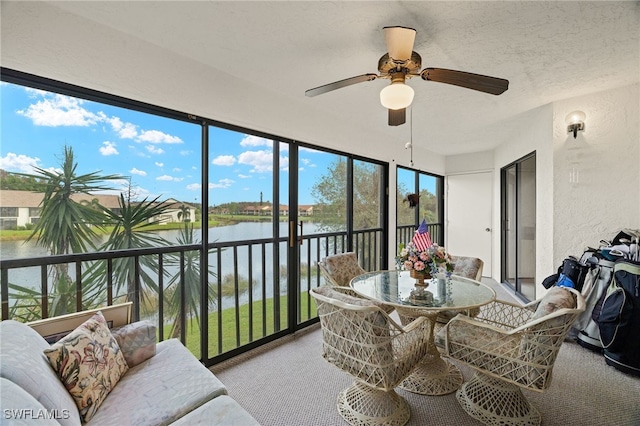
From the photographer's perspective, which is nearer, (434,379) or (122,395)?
(122,395)

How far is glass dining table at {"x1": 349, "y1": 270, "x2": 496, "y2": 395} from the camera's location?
6.51 feet

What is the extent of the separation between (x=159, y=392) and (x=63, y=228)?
4.03ft

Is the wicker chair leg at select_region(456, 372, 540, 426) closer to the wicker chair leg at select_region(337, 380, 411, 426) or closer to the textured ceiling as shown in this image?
the wicker chair leg at select_region(337, 380, 411, 426)

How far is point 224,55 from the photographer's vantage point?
220 cm

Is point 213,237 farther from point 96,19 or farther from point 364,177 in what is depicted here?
point 364,177

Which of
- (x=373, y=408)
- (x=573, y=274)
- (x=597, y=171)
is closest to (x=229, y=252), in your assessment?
(x=373, y=408)

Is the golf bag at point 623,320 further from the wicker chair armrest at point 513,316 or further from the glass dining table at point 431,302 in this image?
the glass dining table at point 431,302

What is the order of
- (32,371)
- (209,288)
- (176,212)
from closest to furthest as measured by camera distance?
(32,371), (176,212), (209,288)

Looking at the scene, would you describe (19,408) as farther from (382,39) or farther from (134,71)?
(382,39)

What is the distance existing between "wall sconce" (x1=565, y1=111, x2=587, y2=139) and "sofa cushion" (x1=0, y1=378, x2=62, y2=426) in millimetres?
4324

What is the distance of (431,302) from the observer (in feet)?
6.64

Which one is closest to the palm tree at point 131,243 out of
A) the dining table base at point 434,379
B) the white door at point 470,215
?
the dining table base at point 434,379

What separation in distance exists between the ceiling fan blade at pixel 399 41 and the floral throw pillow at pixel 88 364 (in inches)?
87.3

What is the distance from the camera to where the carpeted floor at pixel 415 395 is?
187 centimetres
